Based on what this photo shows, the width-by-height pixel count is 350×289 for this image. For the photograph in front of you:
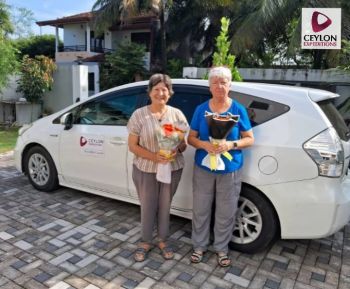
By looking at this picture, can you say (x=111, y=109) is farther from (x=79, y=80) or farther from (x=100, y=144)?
(x=79, y=80)

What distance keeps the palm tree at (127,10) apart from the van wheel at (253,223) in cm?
1519

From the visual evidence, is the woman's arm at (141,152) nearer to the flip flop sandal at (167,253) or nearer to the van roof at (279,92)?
the flip flop sandal at (167,253)

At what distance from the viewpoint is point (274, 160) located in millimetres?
3195

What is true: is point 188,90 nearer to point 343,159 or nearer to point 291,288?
point 343,159

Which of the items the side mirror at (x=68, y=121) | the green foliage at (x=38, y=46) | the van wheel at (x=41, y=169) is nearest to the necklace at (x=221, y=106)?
the side mirror at (x=68, y=121)

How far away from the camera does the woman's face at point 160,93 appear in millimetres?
3070

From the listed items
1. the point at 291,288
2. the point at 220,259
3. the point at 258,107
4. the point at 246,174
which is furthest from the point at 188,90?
the point at 291,288

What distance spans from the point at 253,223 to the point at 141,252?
107cm

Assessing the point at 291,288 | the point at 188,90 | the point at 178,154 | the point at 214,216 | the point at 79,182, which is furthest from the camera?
the point at 79,182

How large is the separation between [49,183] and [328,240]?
3527 mm

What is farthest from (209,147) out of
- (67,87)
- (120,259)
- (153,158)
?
(67,87)

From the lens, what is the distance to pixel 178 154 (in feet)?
10.7

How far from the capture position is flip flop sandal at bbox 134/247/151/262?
3.34m

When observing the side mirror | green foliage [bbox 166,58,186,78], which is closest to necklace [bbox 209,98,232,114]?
the side mirror
